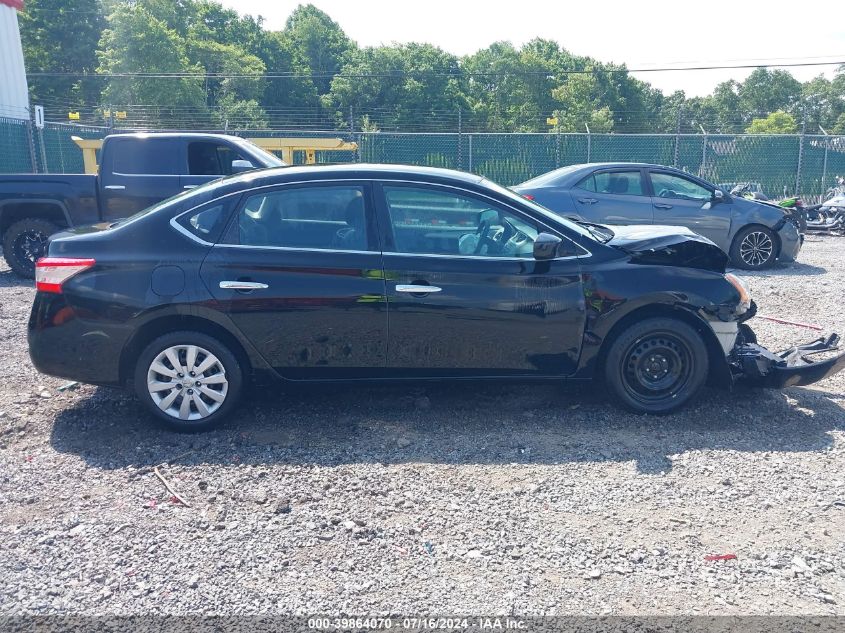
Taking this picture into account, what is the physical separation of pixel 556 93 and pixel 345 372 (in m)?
45.4

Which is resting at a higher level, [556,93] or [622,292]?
[556,93]

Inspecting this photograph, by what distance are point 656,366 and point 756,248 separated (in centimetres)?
734

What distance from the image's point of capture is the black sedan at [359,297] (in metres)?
4.85

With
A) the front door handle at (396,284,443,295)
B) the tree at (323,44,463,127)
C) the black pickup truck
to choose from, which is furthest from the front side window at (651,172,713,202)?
the tree at (323,44,463,127)

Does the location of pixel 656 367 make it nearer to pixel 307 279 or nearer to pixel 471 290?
pixel 471 290

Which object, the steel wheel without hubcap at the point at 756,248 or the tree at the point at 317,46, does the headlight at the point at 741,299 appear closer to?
the steel wheel without hubcap at the point at 756,248

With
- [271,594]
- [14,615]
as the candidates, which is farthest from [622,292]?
[14,615]

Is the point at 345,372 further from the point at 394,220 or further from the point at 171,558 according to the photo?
the point at 171,558

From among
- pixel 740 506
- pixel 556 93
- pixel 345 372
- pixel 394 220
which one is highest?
pixel 556 93

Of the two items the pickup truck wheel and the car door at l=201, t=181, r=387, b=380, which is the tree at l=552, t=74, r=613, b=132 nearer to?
the pickup truck wheel

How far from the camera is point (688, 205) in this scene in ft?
36.9

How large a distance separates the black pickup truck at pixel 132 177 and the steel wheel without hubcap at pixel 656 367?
20.0ft

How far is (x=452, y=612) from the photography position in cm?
314

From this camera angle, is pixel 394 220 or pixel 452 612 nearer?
pixel 452 612
